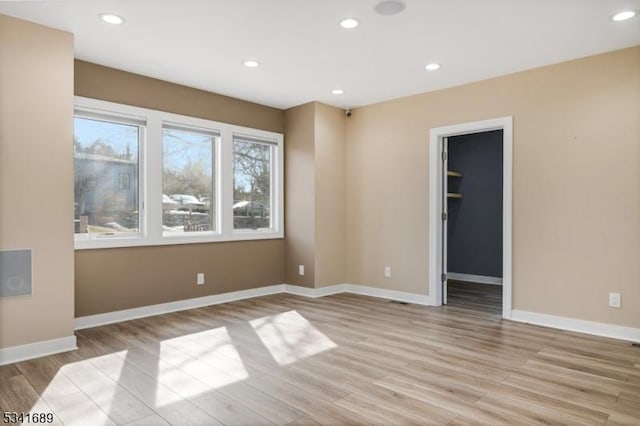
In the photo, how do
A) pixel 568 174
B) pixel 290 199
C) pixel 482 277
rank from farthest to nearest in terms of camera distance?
pixel 482 277 → pixel 290 199 → pixel 568 174

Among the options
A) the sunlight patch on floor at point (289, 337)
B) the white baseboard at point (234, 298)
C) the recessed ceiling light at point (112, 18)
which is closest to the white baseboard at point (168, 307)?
the white baseboard at point (234, 298)

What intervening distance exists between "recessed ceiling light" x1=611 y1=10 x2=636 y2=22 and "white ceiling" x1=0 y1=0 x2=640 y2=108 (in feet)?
0.15

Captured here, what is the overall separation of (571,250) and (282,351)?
288 cm

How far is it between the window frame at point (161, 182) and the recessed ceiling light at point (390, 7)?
8.94 feet

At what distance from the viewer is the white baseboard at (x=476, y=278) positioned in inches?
Answer: 261

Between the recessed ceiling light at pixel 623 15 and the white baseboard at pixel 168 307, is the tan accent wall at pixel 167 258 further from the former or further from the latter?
the recessed ceiling light at pixel 623 15

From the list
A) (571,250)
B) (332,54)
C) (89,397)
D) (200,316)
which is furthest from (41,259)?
(571,250)

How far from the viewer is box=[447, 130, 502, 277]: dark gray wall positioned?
6.64 m

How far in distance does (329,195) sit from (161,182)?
2219 millimetres

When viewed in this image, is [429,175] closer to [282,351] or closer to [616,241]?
[616,241]

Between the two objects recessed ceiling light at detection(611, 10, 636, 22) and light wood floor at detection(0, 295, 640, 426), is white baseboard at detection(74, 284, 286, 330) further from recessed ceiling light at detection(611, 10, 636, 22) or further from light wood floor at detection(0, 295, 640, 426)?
recessed ceiling light at detection(611, 10, 636, 22)

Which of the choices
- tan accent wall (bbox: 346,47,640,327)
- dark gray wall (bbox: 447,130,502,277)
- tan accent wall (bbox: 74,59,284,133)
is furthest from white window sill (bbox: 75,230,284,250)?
dark gray wall (bbox: 447,130,502,277)

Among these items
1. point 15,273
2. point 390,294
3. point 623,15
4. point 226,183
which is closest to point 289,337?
point 390,294

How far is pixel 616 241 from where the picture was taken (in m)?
3.73
